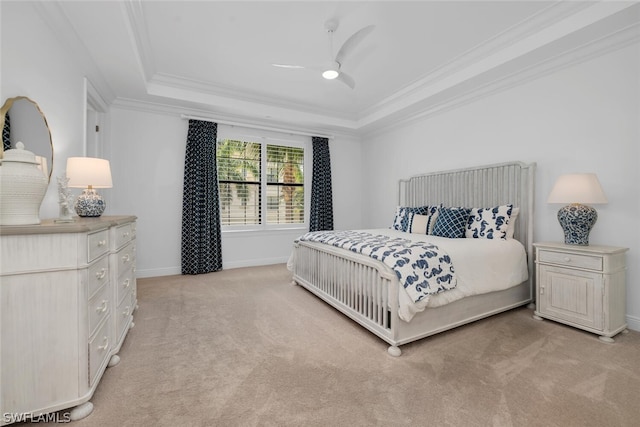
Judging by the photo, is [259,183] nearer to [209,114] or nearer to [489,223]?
[209,114]

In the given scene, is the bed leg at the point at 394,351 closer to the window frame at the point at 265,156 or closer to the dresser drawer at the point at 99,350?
the dresser drawer at the point at 99,350

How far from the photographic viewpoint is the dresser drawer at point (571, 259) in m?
2.31

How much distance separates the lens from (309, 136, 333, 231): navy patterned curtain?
5.41m

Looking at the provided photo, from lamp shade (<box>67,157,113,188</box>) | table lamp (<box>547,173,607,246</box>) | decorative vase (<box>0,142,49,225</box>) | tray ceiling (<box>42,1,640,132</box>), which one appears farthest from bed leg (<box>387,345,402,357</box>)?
tray ceiling (<box>42,1,640,132</box>)

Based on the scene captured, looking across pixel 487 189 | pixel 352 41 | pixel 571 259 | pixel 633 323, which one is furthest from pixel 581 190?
pixel 352 41

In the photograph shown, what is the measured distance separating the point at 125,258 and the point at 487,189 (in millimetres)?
3899

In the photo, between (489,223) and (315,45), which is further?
(489,223)

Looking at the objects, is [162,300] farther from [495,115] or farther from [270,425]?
[495,115]

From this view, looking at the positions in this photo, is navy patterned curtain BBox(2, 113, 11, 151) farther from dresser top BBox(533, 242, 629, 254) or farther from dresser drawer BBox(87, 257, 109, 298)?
dresser top BBox(533, 242, 629, 254)

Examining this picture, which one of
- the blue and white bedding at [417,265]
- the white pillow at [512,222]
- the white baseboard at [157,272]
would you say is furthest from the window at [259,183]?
the white pillow at [512,222]

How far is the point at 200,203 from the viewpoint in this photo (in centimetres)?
438

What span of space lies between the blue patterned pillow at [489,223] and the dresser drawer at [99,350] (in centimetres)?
340

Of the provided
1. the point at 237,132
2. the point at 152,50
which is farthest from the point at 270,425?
the point at 237,132

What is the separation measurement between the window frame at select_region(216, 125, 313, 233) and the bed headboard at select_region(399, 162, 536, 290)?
199 centimetres
